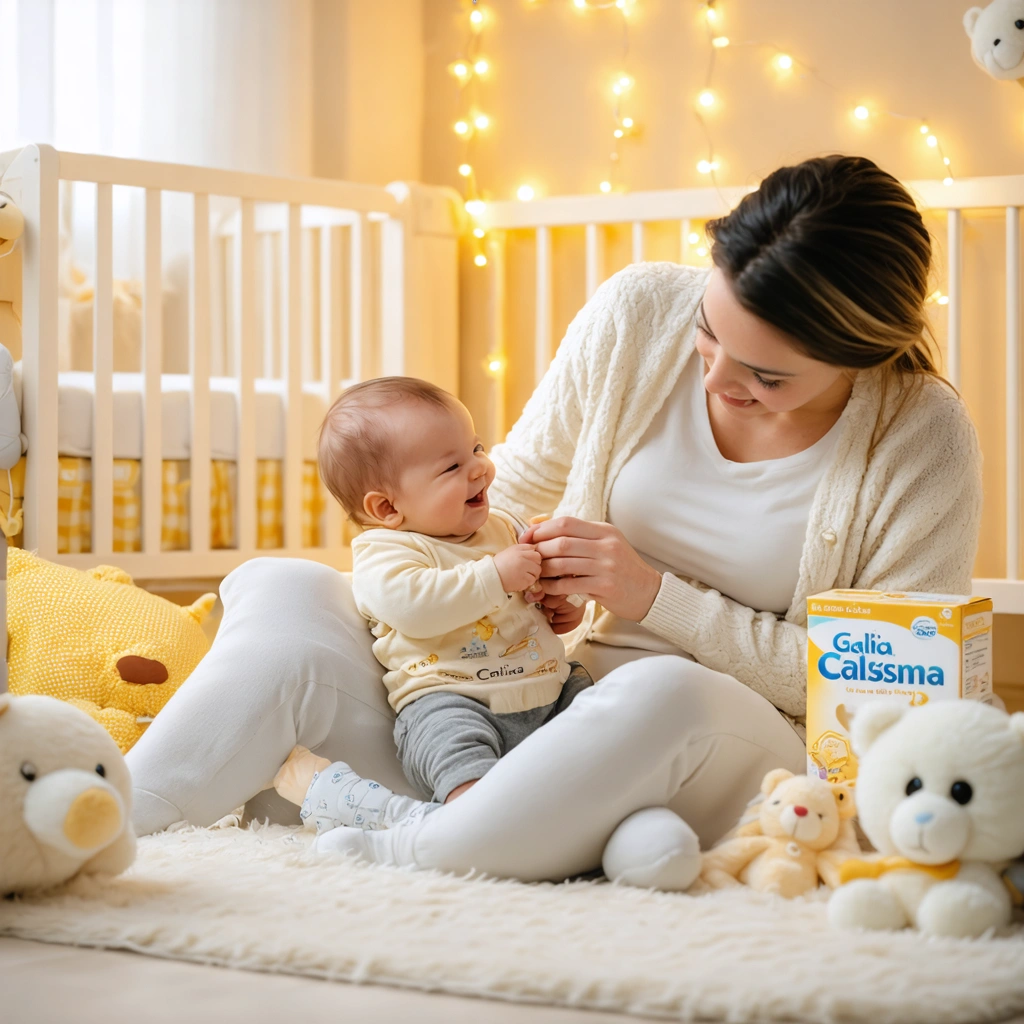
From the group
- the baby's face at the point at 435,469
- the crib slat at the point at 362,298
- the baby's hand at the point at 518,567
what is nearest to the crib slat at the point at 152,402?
the crib slat at the point at 362,298

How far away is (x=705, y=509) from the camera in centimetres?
137

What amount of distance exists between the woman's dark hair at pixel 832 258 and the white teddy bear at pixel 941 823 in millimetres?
393

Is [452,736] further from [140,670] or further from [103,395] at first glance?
[103,395]

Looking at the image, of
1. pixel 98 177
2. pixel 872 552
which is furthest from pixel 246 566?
pixel 98 177

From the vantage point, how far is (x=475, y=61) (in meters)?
2.76

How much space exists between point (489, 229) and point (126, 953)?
1.91 metres

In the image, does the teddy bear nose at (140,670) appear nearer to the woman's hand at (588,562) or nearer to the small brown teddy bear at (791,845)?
the woman's hand at (588,562)

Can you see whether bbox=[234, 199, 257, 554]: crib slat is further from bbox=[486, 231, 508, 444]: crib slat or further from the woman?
the woman

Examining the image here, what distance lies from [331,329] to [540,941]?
5.67 ft

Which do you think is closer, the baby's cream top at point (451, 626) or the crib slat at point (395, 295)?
the baby's cream top at point (451, 626)

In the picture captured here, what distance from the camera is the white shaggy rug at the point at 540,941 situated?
75 cm

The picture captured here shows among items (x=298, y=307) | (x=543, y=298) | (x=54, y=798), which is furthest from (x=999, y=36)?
(x=54, y=798)

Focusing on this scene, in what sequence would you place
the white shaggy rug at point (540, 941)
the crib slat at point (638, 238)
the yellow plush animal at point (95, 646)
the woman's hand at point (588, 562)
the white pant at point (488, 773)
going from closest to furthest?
the white shaggy rug at point (540, 941)
the white pant at point (488, 773)
the woman's hand at point (588, 562)
the yellow plush animal at point (95, 646)
the crib slat at point (638, 238)

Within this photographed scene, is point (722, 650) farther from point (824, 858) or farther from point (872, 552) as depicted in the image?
point (824, 858)
